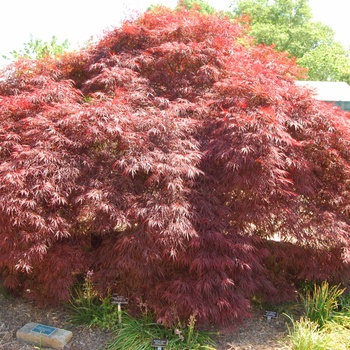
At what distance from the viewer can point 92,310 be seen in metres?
3.92

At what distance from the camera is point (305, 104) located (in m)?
4.19

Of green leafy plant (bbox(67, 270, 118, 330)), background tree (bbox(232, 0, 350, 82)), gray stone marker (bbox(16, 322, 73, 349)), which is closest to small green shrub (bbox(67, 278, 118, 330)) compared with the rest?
green leafy plant (bbox(67, 270, 118, 330))

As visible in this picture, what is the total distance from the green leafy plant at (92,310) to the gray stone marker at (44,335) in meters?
0.25

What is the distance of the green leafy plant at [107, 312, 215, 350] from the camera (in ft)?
11.5

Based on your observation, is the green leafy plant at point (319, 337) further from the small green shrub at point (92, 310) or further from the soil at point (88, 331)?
the small green shrub at point (92, 310)

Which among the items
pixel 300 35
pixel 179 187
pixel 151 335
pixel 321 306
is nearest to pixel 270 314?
pixel 321 306

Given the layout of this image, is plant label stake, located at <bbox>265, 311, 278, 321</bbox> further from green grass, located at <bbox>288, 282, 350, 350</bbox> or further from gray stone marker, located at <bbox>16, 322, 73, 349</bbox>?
gray stone marker, located at <bbox>16, 322, 73, 349</bbox>

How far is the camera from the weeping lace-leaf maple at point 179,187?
3.39 metres

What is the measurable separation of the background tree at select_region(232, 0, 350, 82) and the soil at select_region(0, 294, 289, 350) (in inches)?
829

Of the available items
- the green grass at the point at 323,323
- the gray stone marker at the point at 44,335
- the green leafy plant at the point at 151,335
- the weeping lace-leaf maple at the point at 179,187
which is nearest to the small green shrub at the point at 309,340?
the green grass at the point at 323,323

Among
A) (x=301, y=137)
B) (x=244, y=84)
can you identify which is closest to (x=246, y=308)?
(x=301, y=137)

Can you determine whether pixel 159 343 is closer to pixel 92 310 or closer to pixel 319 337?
pixel 92 310

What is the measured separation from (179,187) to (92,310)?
163 cm

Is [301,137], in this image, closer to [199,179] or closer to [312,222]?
→ [312,222]
